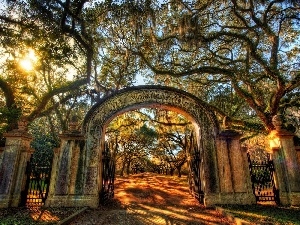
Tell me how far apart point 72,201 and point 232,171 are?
6.10 m

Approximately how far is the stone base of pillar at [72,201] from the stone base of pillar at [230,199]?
13.8 ft

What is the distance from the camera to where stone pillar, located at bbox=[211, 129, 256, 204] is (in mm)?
8750

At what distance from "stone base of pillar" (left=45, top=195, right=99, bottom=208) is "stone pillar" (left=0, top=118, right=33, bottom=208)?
47.8 inches

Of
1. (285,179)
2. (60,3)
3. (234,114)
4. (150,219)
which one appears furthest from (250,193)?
(60,3)

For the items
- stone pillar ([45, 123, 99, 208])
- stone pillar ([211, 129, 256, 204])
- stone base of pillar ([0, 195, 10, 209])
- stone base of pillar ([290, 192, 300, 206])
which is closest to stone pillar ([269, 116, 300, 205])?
stone base of pillar ([290, 192, 300, 206])

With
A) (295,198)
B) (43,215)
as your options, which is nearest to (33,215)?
(43,215)

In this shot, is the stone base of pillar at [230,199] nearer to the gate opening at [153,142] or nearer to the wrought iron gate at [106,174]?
the gate opening at [153,142]

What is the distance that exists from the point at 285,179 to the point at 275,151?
3.40ft

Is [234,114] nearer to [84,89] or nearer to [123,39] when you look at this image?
[123,39]

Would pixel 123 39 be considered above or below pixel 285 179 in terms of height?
above

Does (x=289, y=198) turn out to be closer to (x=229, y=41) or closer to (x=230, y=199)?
(x=230, y=199)

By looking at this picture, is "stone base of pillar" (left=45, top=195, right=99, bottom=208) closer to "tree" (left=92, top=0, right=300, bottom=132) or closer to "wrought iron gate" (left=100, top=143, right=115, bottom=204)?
"wrought iron gate" (left=100, top=143, right=115, bottom=204)

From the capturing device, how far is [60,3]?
33.4 feet

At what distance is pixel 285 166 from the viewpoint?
8.63 m
